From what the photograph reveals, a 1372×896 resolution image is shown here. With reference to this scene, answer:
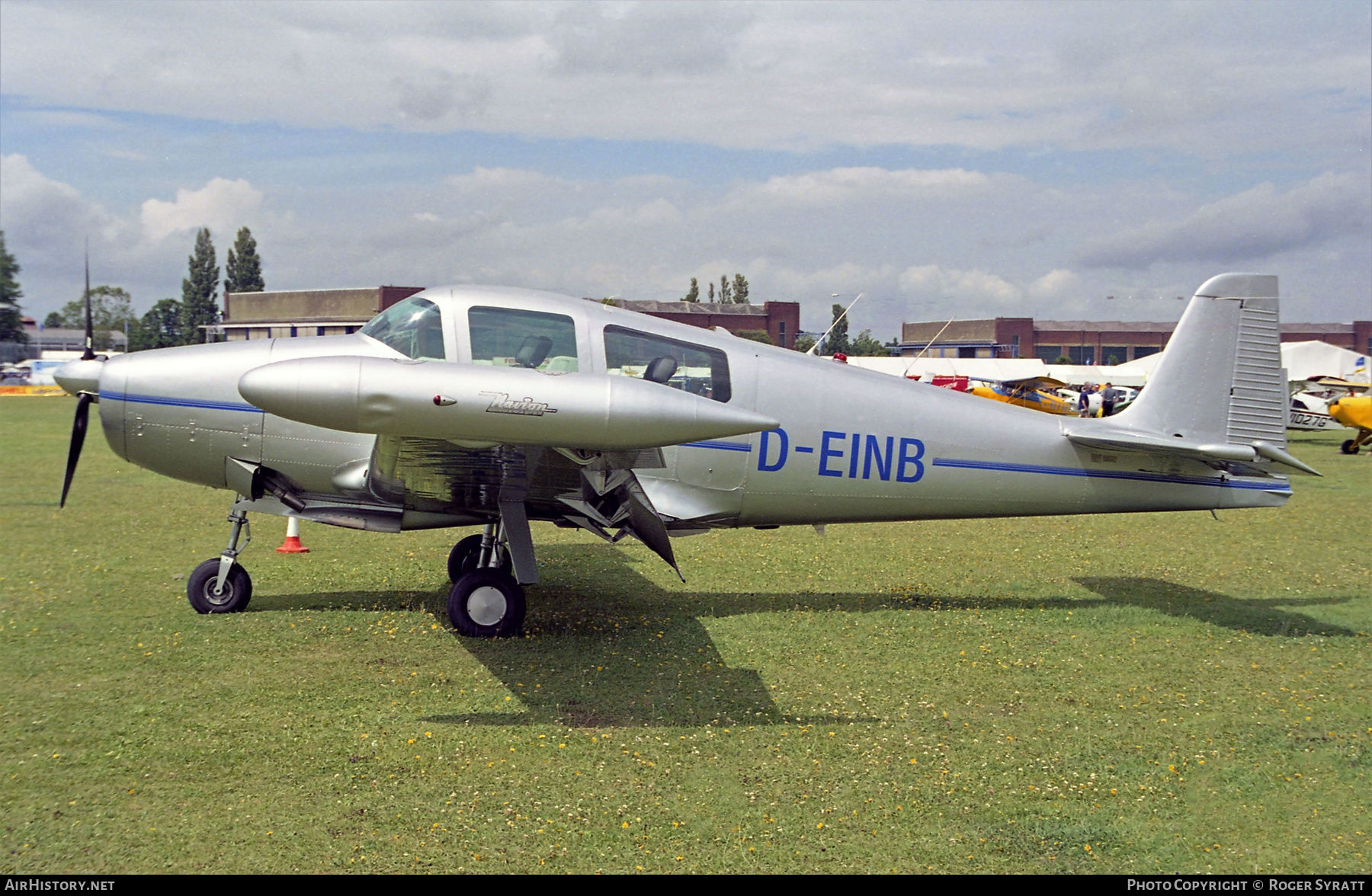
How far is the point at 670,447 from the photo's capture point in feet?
24.4

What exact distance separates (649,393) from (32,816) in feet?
10.9

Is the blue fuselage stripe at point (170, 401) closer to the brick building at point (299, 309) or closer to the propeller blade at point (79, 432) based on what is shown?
the propeller blade at point (79, 432)

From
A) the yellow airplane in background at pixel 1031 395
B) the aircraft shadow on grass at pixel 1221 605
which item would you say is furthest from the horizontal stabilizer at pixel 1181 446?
the yellow airplane in background at pixel 1031 395

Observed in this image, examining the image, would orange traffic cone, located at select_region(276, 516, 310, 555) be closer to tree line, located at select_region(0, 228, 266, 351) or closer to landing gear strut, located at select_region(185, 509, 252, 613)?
landing gear strut, located at select_region(185, 509, 252, 613)

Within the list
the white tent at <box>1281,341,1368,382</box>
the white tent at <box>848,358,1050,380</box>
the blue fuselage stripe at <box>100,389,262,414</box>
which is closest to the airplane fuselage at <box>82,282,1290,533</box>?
the blue fuselage stripe at <box>100,389,262,414</box>

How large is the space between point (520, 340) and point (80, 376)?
3.55 metres

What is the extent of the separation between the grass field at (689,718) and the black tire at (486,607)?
0.16 metres

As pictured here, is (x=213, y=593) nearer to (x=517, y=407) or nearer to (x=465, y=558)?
(x=465, y=558)

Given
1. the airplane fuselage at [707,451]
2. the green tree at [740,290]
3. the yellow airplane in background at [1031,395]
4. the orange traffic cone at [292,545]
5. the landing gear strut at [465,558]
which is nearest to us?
the airplane fuselage at [707,451]

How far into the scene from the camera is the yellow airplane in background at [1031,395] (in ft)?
130

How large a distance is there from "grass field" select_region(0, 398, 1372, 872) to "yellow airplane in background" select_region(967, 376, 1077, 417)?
3002 cm

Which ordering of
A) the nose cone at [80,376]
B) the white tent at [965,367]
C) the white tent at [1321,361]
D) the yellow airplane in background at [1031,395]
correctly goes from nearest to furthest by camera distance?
the nose cone at [80,376]
the yellow airplane in background at [1031,395]
the white tent at [1321,361]
the white tent at [965,367]
